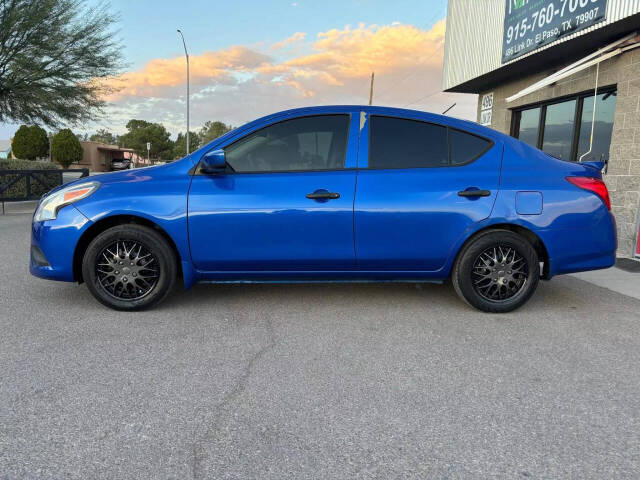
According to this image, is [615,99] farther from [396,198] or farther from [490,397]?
[490,397]

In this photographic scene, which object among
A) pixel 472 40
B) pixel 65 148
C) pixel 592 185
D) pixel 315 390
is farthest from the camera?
pixel 65 148

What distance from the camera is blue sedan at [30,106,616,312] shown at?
3.81 meters

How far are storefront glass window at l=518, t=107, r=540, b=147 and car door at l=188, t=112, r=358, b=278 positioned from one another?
7998mm

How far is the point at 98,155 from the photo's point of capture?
7538 centimetres

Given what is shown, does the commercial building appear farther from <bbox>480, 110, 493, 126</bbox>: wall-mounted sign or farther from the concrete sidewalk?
the concrete sidewalk

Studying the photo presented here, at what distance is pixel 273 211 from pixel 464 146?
5.63 feet

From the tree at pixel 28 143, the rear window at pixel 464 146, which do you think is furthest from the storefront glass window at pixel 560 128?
the tree at pixel 28 143

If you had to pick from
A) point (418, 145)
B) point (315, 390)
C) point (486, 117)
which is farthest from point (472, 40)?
point (315, 390)

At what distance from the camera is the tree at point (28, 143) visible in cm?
4947

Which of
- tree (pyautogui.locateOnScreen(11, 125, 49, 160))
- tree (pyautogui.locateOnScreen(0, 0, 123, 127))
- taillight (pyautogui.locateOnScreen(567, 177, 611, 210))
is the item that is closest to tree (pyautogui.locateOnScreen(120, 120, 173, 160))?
tree (pyautogui.locateOnScreen(11, 125, 49, 160))

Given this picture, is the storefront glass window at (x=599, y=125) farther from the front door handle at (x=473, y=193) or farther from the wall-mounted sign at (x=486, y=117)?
the front door handle at (x=473, y=193)

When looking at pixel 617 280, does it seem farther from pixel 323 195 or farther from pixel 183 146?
pixel 183 146

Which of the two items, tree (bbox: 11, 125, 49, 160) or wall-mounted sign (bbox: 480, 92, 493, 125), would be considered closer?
wall-mounted sign (bbox: 480, 92, 493, 125)

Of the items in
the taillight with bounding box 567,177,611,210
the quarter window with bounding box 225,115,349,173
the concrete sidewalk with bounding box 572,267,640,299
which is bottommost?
the concrete sidewalk with bounding box 572,267,640,299
